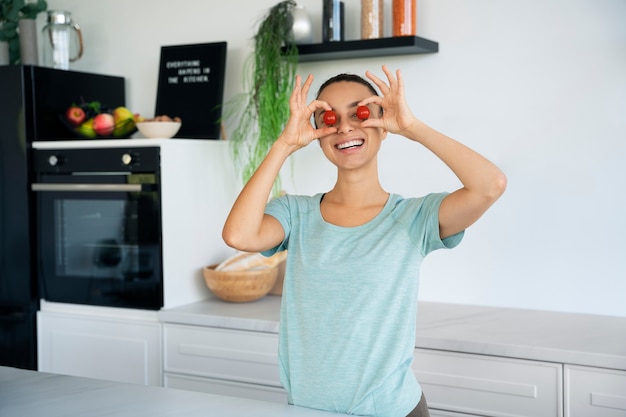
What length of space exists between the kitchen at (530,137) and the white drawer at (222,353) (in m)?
0.67

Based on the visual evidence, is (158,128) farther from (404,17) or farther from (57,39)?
(404,17)

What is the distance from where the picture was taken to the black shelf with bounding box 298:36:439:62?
290cm

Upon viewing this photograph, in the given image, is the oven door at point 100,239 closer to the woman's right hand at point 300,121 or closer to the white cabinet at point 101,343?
the white cabinet at point 101,343

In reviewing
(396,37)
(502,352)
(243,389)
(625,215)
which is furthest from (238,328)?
(625,215)

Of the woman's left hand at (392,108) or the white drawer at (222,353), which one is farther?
the white drawer at (222,353)

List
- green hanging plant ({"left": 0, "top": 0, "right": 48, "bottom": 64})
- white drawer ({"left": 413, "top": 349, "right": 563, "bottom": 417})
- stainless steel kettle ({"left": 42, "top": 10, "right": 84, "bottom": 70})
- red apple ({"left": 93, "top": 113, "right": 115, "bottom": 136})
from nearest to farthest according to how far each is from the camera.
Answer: white drawer ({"left": 413, "top": 349, "right": 563, "bottom": 417}) < red apple ({"left": 93, "top": 113, "right": 115, "bottom": 136}) < stainless steel kettle ({"left": 42, "top": 10, "right": 84, "bottom": 70}) < green hanging plant ({"left": 0, "top": 0, "right": 48, "bottom": 64})

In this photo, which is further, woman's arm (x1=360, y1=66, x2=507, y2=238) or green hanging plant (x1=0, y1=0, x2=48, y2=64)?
green hanging plant (x1=0, y1=0, x2=48, y2=64)

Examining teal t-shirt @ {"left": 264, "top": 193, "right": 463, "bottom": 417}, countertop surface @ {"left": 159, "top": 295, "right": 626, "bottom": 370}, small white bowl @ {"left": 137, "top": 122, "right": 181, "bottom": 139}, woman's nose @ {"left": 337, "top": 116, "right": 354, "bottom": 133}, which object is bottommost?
countertop surface @ {"left": 159, "top": 295, "right": 626, "bottom": 370}

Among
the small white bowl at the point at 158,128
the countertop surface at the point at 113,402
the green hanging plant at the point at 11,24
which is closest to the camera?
the countertop surface at the point at 113,402

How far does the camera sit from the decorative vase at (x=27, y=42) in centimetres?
356

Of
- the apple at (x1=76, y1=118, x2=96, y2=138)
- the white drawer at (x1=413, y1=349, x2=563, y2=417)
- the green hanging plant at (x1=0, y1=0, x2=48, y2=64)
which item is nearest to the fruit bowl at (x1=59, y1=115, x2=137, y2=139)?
the apple at (x1=76, y1=118, x2=96, y2=138)

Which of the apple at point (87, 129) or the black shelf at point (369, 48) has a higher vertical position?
the black shelf at point (369, 48)

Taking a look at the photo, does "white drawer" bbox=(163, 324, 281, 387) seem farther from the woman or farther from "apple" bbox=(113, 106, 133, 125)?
the woman

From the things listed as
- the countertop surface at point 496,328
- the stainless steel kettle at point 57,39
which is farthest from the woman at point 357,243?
the stainless steel kettle at point 57,39
